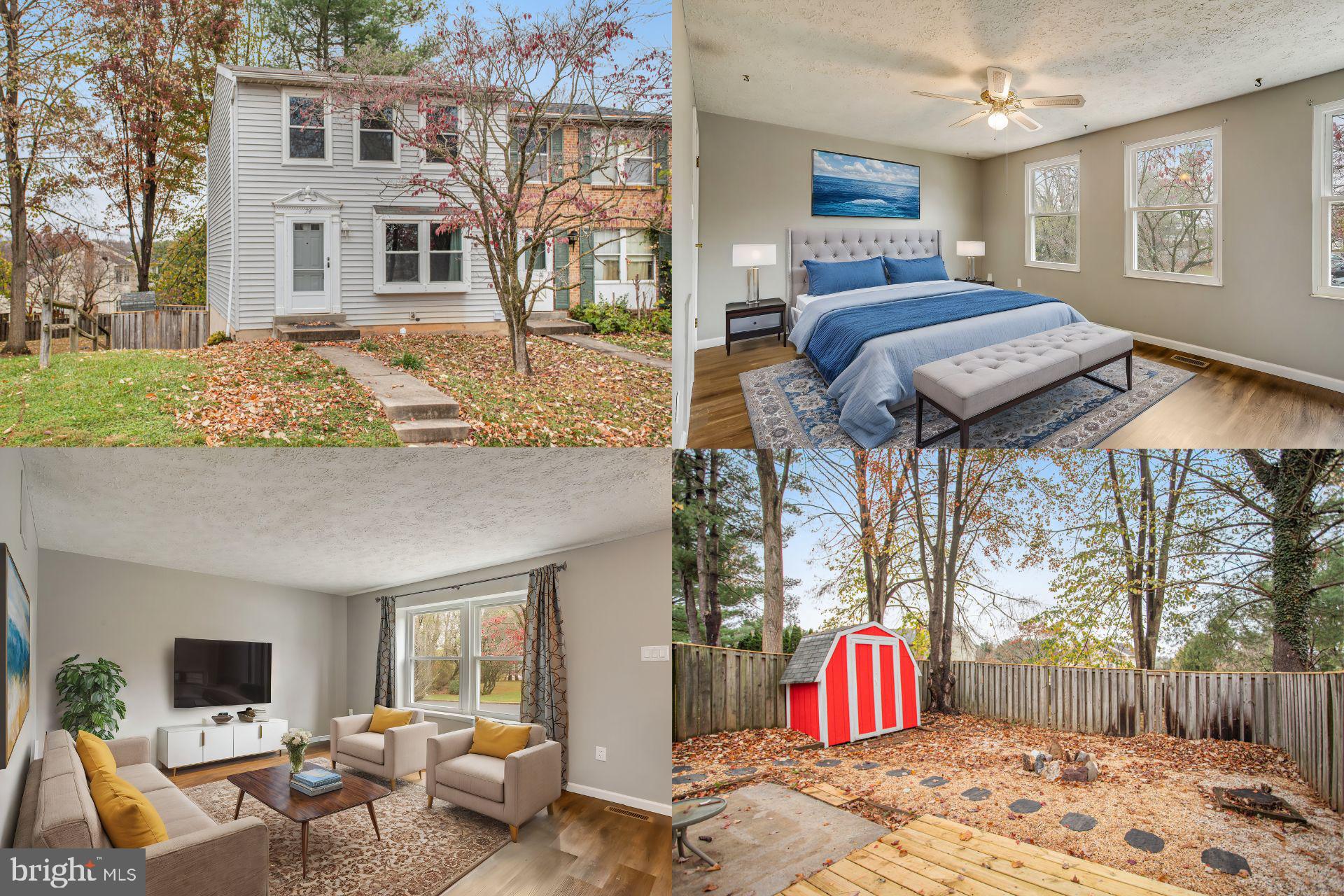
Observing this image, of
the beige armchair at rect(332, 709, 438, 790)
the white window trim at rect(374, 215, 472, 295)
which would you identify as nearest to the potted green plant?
the beige armchair at rect(332, 709, 438, 790)

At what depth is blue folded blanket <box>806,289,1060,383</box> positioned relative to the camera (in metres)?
2.79

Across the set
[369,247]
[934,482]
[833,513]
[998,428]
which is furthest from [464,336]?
[998,428]

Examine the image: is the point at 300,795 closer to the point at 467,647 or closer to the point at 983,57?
the point at 467,647

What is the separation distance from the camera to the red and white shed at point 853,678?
2816 millimetres

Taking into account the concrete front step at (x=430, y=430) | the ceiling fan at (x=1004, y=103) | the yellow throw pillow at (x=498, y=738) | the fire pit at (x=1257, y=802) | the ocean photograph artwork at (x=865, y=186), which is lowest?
the yellow throw pillow at (x=498, y=738)

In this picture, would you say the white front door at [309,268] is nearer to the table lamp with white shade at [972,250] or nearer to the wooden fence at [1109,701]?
the wooden fence at [1109,701]

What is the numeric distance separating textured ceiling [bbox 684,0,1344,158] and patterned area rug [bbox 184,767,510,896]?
4.27 m

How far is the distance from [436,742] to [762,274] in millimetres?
3910

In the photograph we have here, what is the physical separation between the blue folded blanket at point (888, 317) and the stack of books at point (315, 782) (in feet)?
12.4

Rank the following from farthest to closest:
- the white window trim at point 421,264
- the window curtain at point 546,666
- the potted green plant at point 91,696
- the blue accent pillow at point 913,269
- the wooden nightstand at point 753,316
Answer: the window curtain at point 546,666 < the potted green plant at point 91,696 < the wooden nightstand at point 753,316 < the white window trim at point 421,264 < the blue accent pillow at point 913,269

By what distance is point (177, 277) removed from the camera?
304 centimetres

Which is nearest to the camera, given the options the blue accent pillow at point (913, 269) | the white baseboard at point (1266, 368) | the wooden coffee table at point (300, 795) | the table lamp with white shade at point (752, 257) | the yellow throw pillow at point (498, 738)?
the white baseboard at point (1266, 368)

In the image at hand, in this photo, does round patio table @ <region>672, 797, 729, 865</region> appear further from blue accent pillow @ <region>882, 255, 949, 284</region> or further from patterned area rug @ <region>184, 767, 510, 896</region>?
blue accent pillow @ <region>882, 255, 949, 284</region>

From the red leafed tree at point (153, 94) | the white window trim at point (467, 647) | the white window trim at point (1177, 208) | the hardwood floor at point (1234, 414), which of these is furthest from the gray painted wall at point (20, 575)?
the hardwood floor at point (1234, 414)
